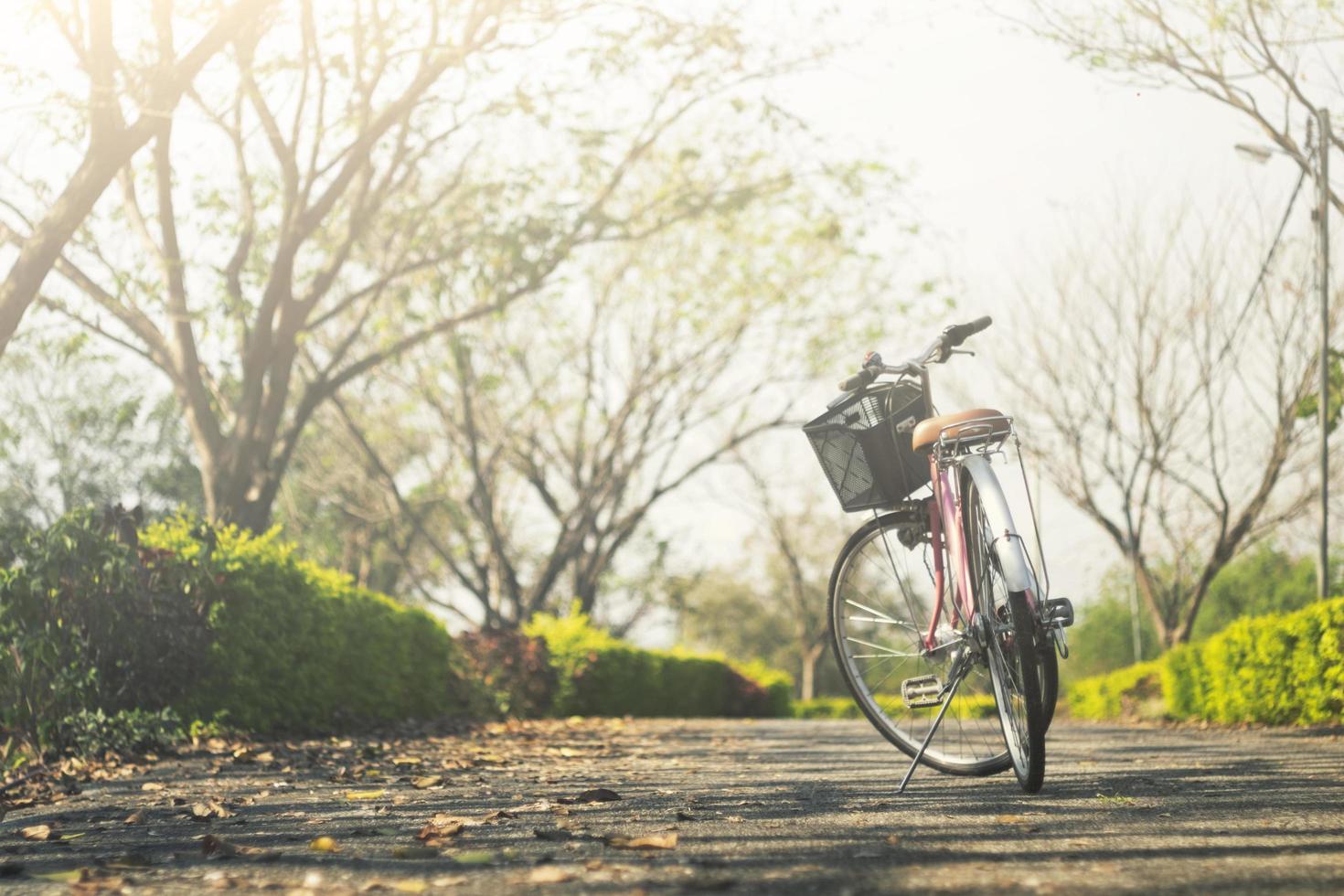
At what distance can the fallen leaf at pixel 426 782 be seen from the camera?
553 cm

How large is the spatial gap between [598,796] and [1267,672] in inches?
324

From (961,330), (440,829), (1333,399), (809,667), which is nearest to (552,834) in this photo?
(440,829)

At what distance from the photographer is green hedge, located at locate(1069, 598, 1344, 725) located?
32.0ft

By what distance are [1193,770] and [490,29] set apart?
425 inches

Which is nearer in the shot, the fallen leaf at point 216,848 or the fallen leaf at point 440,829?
the fallen leaf at point 216,848

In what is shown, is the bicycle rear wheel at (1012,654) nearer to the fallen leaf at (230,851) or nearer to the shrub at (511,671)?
the fallen leaf at (230,851)

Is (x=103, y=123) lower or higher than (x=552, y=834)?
higher

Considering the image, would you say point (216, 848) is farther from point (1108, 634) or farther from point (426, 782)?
point (1108, 634)

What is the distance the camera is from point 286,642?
8.73 metres

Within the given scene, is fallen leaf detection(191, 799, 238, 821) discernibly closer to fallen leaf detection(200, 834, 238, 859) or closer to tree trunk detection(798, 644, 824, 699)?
fallen leaf detection(200, 834, 238, 859)

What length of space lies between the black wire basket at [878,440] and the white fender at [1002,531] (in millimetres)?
627

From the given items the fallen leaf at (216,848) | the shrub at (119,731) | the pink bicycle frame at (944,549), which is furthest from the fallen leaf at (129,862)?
the shrub at (119,731)

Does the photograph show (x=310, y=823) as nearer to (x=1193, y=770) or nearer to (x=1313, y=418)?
(x=1193, y=770)

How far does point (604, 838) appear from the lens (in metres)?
3.76
